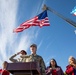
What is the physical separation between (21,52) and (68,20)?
720 cm

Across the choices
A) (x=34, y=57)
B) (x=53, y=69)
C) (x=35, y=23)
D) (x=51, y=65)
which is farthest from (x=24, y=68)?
(x=35, y=23)

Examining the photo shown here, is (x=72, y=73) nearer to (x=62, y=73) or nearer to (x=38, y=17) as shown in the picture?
(x=62, y=73)

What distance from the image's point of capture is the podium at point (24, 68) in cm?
516

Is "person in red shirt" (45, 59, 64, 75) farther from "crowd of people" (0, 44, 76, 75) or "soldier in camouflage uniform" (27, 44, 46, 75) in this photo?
"soldier in camouflage uniform" (27, 44, 46, 75)

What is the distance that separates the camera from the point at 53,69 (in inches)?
305

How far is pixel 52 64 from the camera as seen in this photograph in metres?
7.91

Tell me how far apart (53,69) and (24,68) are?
8.95ft

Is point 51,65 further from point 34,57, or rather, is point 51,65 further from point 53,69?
point 34,57

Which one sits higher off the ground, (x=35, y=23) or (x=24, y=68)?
(x=35, y=23)

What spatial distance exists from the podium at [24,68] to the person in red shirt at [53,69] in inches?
92.0

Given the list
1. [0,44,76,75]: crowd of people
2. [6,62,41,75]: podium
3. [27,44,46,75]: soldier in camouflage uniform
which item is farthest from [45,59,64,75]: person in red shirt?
[6,62,41,75]: podium

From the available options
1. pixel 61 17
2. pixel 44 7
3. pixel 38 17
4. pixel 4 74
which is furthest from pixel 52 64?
pixel 44 7

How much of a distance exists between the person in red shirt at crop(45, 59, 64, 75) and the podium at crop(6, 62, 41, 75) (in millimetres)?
2337

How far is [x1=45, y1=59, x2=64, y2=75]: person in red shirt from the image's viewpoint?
25.0ft
